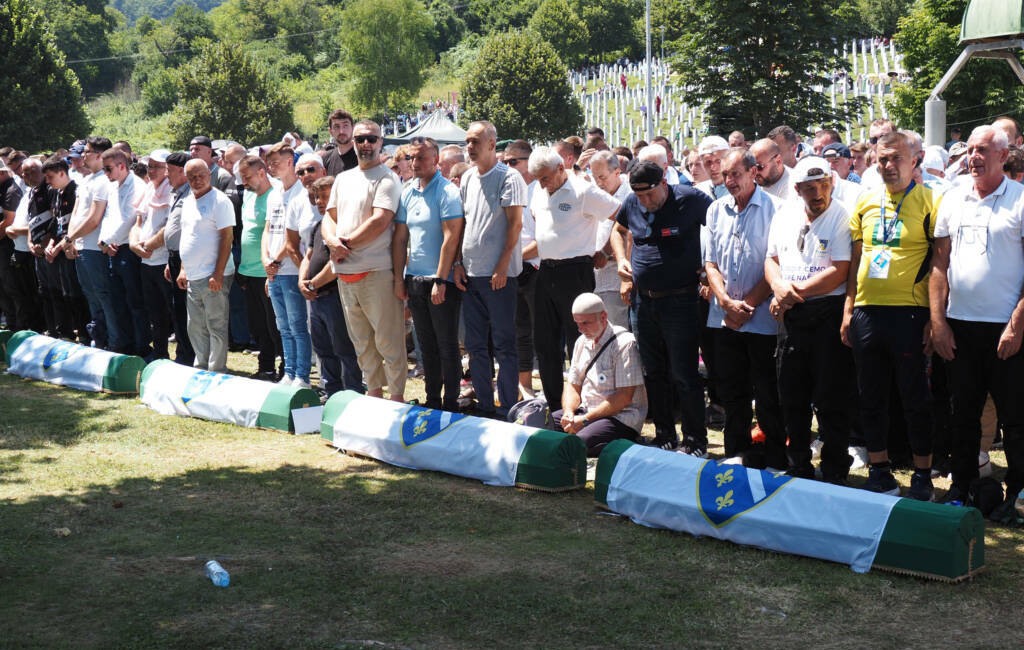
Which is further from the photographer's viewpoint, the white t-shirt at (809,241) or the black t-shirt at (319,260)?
the black t-shirt at (319,260)

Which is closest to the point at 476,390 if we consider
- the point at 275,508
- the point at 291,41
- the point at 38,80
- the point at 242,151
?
the point at 275,508

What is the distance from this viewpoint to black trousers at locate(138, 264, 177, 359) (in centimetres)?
1077

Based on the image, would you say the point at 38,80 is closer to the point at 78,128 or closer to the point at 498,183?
the point at 78,128

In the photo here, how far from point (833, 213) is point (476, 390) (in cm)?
320

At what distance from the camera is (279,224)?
9555mm

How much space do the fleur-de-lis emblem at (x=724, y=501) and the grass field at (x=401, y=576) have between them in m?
0.21

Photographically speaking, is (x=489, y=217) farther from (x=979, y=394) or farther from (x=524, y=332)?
(x=979, y=394)

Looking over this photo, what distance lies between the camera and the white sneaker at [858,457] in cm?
700

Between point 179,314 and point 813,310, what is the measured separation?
267 inches

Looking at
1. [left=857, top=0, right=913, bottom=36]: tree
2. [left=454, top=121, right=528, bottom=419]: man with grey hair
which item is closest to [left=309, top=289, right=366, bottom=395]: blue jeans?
[left=454, top=121, right=528, bottom=419]: man with grey hair

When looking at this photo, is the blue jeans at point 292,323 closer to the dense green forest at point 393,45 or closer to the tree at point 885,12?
the dense green forest at point 393,45

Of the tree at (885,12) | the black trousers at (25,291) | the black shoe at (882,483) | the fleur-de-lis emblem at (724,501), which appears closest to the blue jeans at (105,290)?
the black trousers at (25,291)

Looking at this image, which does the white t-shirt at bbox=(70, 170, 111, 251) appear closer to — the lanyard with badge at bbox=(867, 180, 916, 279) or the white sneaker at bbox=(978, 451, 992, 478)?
the lanyard with badge at bbox=(867, 180, 916, 279)

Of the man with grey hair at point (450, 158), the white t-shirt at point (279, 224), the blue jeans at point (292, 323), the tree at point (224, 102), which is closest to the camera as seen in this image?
the white t-shirt at point (279, 224)
